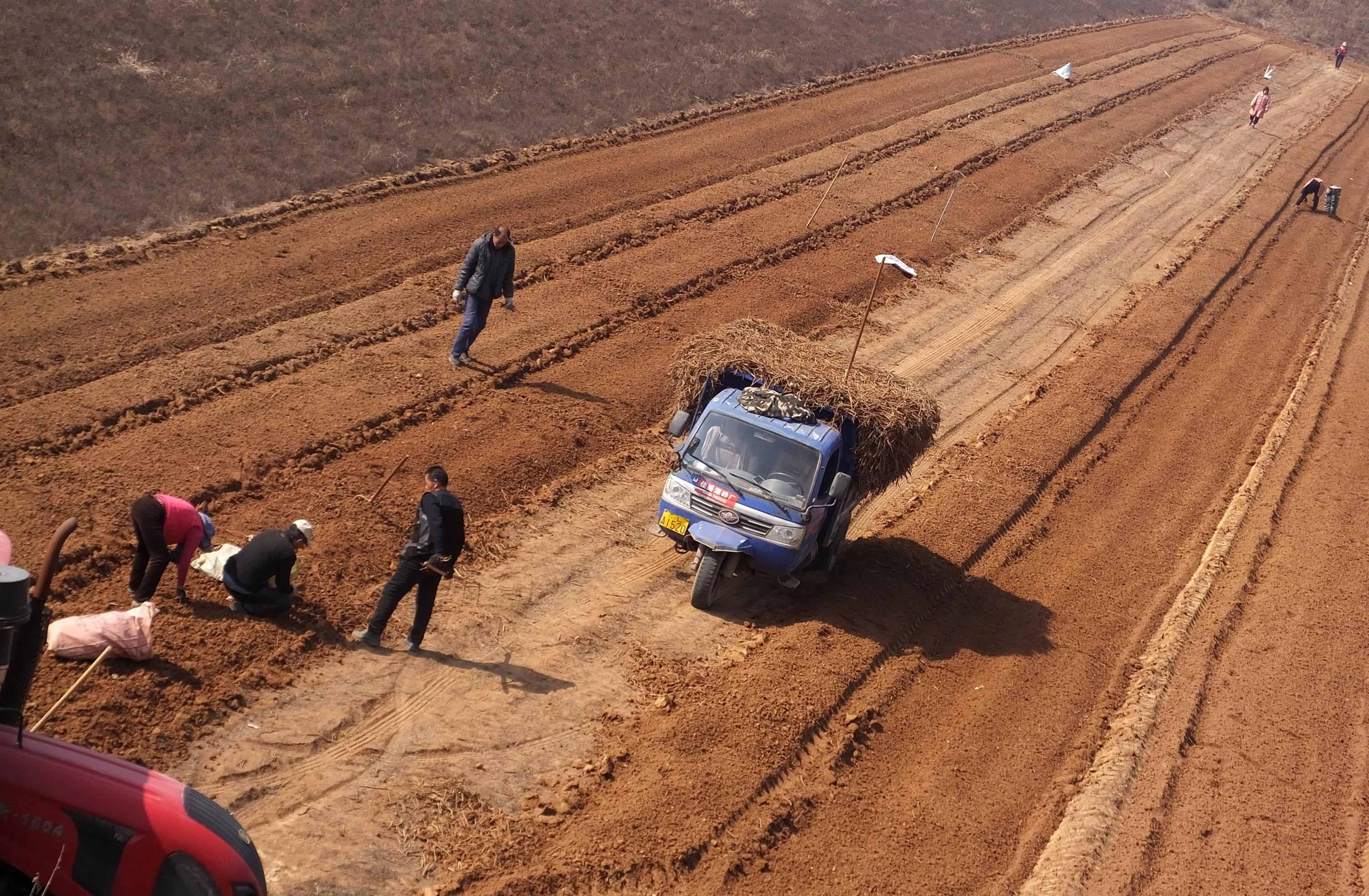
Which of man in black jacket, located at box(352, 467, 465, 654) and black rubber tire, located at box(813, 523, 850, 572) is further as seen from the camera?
black rubber tire, located at box(813, 523, 850, 572)

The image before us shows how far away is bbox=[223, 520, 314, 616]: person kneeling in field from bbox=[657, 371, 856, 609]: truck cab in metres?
3.77

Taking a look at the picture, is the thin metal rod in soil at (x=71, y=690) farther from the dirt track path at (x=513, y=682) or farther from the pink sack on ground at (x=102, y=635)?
the dirt track path at (x=513, y=682)

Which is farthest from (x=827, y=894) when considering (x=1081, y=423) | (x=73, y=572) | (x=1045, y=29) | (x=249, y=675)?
(x=1045, y=29)

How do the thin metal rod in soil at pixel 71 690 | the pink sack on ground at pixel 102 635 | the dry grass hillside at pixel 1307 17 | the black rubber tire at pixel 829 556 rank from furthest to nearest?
the dry grass hillside at pixel 1307 17, the black rubber tire at pixel 829 556, the pink sack on ground at pixel 102 635, the thin metal rod in soil at pixel 71 690

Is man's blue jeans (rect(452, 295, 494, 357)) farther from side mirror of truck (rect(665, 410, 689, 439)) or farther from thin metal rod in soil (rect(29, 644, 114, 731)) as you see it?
thin metal rod in soil (rect(29, 644, 114, 731))

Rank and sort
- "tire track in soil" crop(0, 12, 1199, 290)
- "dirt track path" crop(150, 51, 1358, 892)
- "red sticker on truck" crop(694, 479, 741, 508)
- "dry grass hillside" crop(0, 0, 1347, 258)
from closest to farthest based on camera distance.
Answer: "dirt track path" crop(150, 51, 1358, 892) → "red sticker on truck" crop(694, 479, 741, 508) → "tire track in soil" crop(0, 12, 1199, 290) → "dry grass hillside" crop(0, 0, 1347, 258)

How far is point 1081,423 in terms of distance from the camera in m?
19.4

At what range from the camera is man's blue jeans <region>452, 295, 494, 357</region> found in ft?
52.9

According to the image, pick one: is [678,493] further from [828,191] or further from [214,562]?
[828,191]

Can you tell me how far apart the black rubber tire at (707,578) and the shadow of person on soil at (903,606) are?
318 millimetres

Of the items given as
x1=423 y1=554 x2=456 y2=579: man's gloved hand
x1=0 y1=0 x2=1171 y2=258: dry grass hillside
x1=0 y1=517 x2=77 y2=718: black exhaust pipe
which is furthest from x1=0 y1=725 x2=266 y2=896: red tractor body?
x1=0 y1=0 x2=1171 y2=258: dry grass hillside

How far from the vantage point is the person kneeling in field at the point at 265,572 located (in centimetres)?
1037

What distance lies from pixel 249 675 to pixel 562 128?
63.5 ft

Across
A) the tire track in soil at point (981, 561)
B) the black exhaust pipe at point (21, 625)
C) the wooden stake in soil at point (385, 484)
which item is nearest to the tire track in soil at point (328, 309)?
the wooden stake in soil at point (385, 484)
